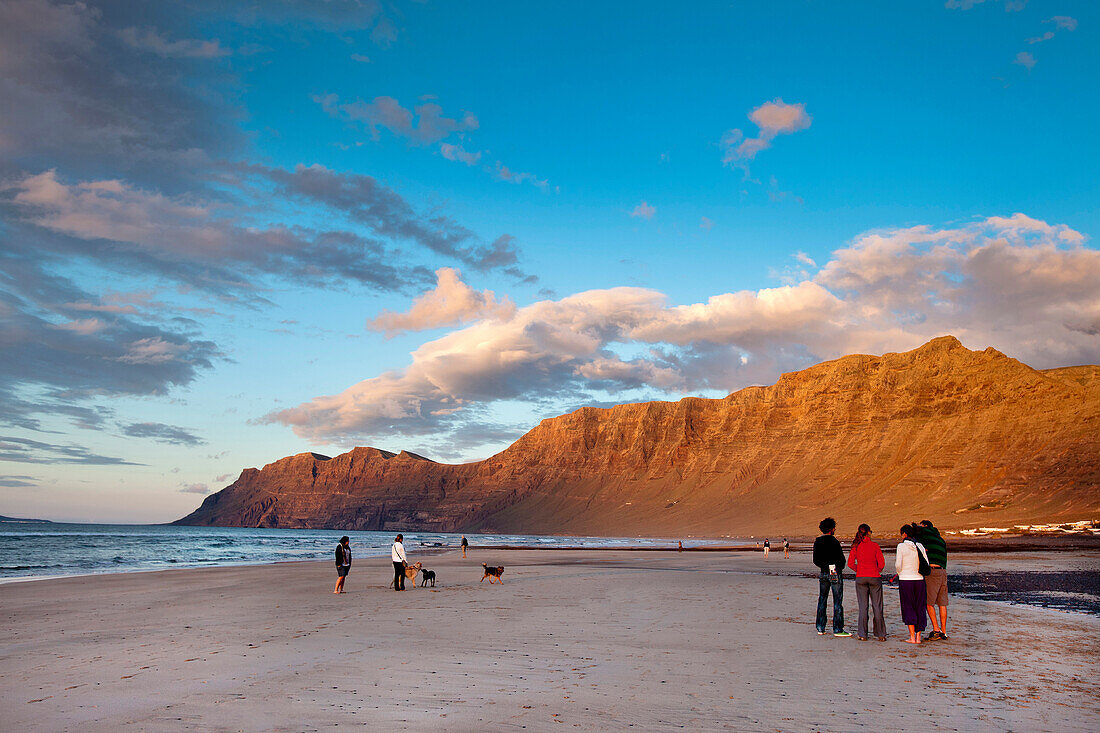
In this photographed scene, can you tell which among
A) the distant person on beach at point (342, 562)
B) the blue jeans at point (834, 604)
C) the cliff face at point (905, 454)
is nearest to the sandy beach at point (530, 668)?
the blue jeans at point (834, 604)

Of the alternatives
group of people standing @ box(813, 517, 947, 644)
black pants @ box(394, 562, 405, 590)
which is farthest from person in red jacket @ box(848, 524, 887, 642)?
black pants @ box(394, 562, 405, 590)

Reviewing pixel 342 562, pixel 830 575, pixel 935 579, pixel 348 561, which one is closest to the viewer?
A: pixel 935 579

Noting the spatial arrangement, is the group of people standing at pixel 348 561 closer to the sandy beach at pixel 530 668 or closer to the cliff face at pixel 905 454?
the sandy beach at pixel 530 668

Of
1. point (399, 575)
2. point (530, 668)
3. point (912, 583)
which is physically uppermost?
point (912, 583)

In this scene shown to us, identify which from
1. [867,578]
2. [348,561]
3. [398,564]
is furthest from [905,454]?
[867,578]

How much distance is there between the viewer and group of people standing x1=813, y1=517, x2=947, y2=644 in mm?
13461

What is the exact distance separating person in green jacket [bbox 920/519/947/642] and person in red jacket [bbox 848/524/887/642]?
0.95m

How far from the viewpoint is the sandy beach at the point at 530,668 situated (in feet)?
25.7

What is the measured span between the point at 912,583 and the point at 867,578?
2.66 ft

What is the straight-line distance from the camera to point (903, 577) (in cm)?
1372

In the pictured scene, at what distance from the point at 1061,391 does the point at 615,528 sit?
109 metres

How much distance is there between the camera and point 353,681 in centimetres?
962

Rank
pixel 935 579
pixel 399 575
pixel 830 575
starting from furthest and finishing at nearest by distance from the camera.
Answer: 1. pixel 399 575
2. pixel 830 575
3. pixel 935 579

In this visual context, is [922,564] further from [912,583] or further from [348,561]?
[348,561]
